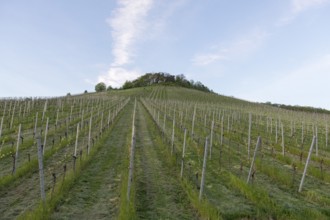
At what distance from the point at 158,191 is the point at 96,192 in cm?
156

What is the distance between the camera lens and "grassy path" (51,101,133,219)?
23.6 ft

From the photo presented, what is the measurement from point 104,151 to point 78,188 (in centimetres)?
519

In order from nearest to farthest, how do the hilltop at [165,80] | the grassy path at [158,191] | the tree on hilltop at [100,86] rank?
1. the grassy path at [158,191]
2. the hilltop at [165,80]
3. the tree on hilltop at [100,86]

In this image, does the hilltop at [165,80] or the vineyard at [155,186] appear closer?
the vineyard at [155,186]

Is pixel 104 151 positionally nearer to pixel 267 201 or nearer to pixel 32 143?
pixel 32 143

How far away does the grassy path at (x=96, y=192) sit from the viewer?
7.20 metres

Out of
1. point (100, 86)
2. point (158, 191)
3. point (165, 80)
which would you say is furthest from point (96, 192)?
point (100, 86)

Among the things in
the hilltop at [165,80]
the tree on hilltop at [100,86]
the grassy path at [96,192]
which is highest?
the hilltop at [165,80]

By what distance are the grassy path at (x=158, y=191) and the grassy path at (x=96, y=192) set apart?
60 centimetres

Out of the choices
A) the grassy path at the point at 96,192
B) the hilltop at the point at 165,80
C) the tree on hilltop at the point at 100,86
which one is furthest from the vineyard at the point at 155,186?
the tree on hilltop at the point at 100,86

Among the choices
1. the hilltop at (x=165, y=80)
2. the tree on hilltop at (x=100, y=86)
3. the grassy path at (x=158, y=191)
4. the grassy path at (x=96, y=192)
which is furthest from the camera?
the tree on hilltop at (x=100, y=86)

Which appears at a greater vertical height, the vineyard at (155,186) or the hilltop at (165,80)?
the hilltop at (165,80)

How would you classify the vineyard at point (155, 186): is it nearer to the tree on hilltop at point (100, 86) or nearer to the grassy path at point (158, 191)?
the grassy path at point (158, 191)

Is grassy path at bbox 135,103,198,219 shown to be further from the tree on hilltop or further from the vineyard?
the tree on hilltop
